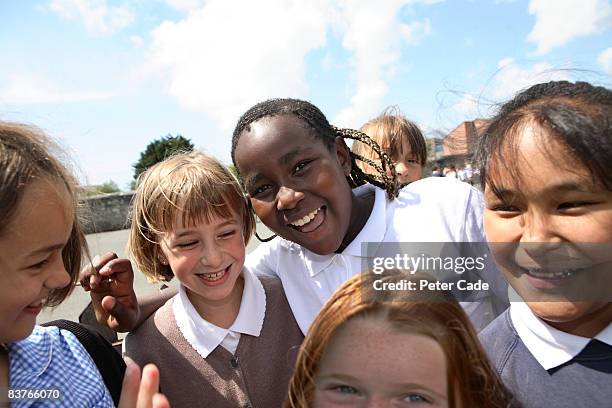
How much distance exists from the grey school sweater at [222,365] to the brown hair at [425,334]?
592 mm

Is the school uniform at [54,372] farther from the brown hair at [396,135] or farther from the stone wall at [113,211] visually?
the stone wall at [113,211]

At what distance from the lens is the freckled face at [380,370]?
974mm

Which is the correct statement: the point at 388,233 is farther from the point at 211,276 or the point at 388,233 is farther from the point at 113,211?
the point at 113,211

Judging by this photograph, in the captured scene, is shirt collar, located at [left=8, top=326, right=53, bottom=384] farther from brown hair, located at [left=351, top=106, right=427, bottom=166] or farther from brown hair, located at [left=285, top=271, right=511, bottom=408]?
brown hair, located at [left=351, top=106, right=427, bottom=166]

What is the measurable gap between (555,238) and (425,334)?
1.07 ft

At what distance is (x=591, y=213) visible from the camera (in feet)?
3.16

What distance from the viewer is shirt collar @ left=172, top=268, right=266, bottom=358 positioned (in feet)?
5.61

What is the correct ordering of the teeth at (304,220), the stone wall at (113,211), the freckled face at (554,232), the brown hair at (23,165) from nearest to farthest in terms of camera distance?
the freckled face at (554,232) < the brown hair at (23,165) < the teeth at (304,220) < the stone wall at (113,211)

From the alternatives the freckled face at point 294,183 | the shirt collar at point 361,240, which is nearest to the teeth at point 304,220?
the freckled face at point 294,183

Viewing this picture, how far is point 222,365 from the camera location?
169 centimetres

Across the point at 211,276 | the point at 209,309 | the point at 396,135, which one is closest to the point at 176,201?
the point at 211,276

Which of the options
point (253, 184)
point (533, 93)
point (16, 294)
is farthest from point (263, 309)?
point (533, 93)

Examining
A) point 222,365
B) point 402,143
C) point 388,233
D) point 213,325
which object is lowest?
point 222,365

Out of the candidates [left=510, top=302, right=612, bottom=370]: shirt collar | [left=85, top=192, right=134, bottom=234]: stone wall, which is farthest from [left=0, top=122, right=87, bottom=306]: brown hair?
[left=85, top=192, right=134, bottom=234]: stone wall
